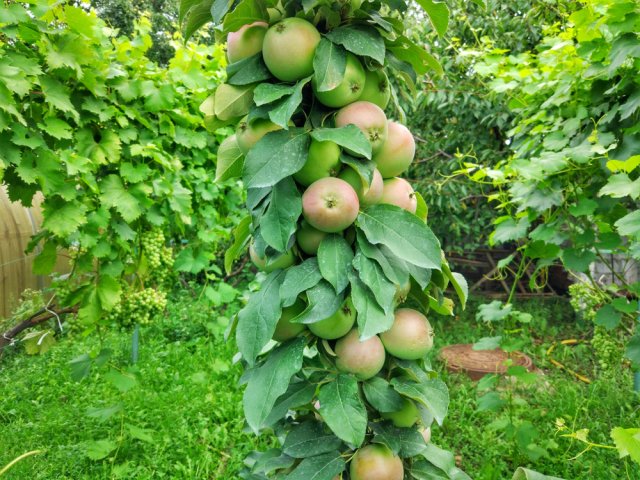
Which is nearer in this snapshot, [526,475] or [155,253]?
[526,475]

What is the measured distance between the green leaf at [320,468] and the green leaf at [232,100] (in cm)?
60

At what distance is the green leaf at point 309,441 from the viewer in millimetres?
823

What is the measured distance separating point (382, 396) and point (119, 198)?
1.69 m

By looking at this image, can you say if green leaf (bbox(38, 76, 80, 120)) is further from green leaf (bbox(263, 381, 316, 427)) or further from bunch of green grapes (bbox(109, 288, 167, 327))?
green leaf (bbox(263, 381, 316, 427))

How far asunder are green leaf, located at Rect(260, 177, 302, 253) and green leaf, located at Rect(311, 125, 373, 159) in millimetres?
96

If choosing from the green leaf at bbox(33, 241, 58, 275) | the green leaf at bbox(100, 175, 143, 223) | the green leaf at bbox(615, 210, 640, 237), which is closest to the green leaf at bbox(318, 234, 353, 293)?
the green leaf at bbox(615, 210, 640, 237)

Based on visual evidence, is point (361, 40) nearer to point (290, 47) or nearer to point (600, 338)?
point (290, 47)

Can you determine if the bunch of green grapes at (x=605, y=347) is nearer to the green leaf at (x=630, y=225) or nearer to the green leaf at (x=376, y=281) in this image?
the green leaf at (x=630, y=225)

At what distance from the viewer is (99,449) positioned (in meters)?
2.18

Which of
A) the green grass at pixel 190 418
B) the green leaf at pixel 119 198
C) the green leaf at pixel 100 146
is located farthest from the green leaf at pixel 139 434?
the green leaf at pixel 100 146

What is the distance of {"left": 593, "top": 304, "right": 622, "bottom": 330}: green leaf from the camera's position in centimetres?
194

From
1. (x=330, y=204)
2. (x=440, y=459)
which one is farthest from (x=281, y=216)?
(x=440, y=459)

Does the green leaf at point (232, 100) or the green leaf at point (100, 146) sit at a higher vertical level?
the green leaf at point (232, 100)

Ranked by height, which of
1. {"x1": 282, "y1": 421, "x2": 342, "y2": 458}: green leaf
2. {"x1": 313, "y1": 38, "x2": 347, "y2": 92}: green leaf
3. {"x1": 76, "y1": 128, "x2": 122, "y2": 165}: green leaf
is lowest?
{"x1": 76, "y1": 128, "x2": 122, "y2": 165}: green leaf
